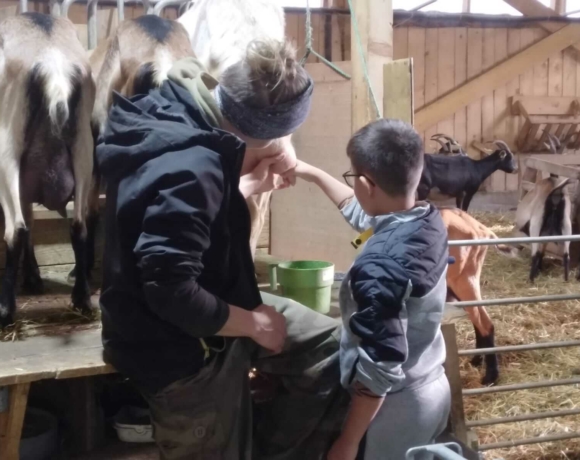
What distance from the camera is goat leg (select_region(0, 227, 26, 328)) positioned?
240cm

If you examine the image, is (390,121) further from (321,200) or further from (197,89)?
(321,200)

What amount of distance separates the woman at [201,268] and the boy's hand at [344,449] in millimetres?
134

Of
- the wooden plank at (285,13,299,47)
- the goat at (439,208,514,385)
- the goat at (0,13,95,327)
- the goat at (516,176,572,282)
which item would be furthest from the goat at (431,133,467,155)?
the goat at (0,13,95,327)

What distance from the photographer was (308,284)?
2.49 metres

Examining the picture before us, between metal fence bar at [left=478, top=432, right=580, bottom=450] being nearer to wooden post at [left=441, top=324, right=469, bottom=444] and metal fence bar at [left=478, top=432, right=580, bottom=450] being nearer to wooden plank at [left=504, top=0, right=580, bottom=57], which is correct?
wooden post at [left=441, top=324, right=469, bottom=444]

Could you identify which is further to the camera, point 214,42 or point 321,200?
point 321,200

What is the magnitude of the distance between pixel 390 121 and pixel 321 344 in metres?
0.68

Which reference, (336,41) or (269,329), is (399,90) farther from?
(336,41)

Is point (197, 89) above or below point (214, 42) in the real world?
below

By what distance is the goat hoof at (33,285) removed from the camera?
9.87ft

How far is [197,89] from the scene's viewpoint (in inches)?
67.6

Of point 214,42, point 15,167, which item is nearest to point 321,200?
point 214,42

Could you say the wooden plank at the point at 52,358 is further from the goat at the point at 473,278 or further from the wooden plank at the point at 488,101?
the wooden plank at the point at 488,101

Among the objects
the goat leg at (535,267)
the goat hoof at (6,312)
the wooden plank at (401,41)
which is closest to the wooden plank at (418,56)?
the wooden plank at (401,41)
